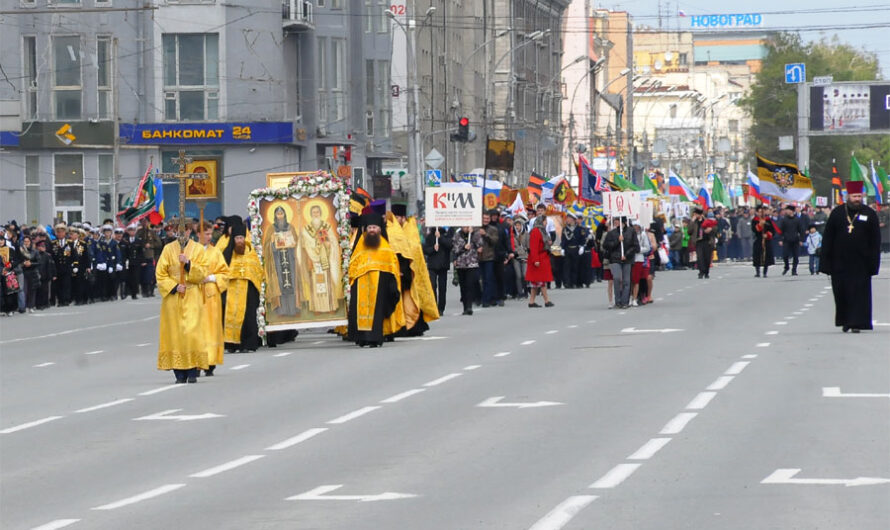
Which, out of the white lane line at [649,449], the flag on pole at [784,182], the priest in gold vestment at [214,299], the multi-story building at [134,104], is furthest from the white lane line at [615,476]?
the multi-story building at [134,104]

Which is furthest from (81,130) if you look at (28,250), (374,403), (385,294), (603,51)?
(603,51)

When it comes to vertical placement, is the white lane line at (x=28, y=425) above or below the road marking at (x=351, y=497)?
below

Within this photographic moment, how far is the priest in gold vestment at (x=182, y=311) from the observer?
19.7 m

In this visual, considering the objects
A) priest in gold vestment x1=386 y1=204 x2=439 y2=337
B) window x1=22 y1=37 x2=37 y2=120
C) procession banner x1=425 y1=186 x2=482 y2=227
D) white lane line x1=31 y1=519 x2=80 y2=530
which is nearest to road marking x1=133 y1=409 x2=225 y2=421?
white lane line x1=31 y1=519 x2=80 y2=530

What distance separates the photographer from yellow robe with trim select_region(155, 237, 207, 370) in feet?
64.4

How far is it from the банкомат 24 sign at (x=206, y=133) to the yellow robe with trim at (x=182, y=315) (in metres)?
41.7

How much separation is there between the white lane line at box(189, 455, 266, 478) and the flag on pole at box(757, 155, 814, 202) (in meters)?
44.2

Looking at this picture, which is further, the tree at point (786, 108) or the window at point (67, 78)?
the tree at point (786, 108)

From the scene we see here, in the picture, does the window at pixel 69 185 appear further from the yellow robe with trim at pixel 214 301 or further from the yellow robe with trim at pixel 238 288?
the yellow robe with trim at pixel 214 301

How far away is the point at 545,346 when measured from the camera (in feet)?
78.3

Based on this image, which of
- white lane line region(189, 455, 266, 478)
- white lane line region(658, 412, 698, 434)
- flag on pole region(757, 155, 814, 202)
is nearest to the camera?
white lane line region(189, 455, 266, 478)

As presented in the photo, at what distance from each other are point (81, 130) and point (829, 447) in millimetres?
50612

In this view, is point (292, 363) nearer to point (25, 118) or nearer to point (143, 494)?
point (143, 494)

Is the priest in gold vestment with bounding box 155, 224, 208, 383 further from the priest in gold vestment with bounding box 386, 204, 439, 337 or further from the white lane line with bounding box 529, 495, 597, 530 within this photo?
the white lane line with bounding box 529, 495, 597, 530
